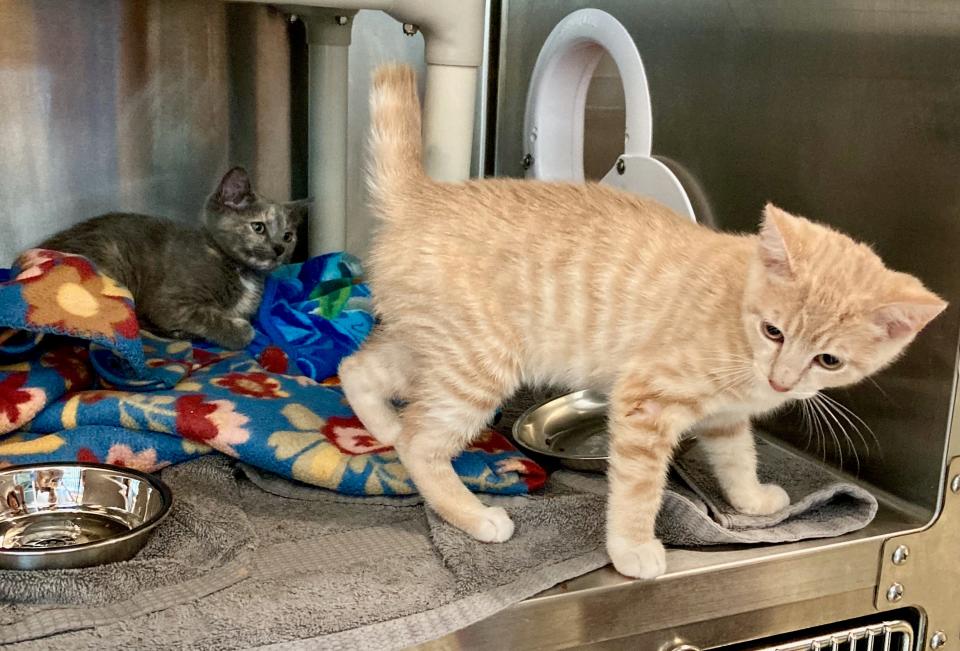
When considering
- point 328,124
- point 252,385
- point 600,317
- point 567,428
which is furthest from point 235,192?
point 600,317

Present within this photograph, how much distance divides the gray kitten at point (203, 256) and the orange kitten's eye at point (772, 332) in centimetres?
98

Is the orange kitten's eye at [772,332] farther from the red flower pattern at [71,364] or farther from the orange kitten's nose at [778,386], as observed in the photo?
the red flower pattern at [71,364]

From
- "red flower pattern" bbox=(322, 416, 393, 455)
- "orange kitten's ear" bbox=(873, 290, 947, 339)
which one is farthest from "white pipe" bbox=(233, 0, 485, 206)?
"orange kitten's ear" bbox=(873, 290, 947, 339)

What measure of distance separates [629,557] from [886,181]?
0.55m

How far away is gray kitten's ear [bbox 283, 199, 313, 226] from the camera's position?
1.90m

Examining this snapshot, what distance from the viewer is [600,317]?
1178 millimetres

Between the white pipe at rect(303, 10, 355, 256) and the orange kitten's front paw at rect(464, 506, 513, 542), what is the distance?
1012 mm

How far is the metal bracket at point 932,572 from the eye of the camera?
1.17 meters

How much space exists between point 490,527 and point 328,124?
1066mm

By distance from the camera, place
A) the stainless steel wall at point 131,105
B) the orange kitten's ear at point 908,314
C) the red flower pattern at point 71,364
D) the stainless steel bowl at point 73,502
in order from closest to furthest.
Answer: the orange kitten's ear at point 908,314, the stainless steel bowl at point 73,502, the red flower pattern at point 71,364, the stainless steel wall at point 131,105

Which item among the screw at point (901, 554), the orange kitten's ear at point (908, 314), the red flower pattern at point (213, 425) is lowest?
the screw at point (901, 554)

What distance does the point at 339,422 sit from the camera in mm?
1381

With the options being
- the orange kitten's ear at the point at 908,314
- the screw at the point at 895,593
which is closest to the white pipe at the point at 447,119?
the orange kitten's ear at the point at 908,314

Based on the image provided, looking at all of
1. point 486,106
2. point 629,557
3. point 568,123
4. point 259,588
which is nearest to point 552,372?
point 629,557
